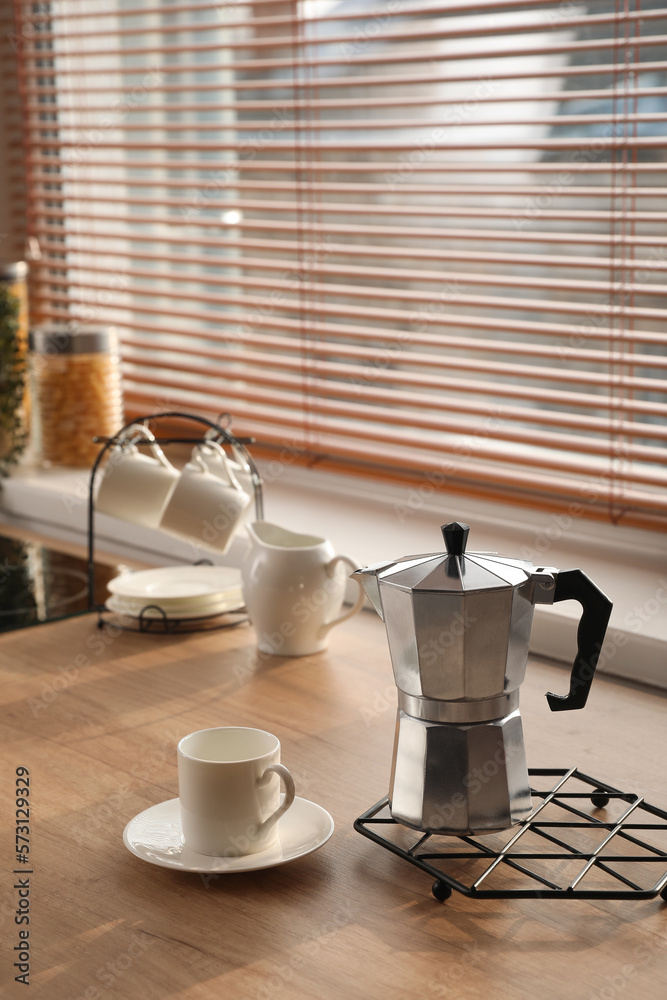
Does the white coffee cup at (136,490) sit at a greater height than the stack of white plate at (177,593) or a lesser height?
greater

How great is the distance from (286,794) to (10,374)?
1.23 m

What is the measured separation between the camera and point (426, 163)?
1534 mm

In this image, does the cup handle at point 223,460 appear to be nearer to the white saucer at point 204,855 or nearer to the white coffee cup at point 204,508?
the white coffee cup at point 204,508

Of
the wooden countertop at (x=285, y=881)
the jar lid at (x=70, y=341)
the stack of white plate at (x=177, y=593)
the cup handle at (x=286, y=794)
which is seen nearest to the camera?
the wooden countertop at (x=285, y=881)

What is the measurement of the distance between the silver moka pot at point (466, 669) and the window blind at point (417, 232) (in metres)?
0.63

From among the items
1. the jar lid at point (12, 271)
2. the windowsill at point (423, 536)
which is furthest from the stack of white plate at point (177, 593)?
the jar lid at point (12, 271)

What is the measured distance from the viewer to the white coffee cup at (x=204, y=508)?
1.15m

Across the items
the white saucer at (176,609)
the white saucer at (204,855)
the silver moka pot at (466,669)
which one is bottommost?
the white saucer at (204,855)

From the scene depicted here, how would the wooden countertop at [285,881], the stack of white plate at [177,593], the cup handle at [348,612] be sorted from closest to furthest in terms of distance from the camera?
the wooden countertop at [285,881], the cup handle at [348,612], the stack of white plate at [177,593]

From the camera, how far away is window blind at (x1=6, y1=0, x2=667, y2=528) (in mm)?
1344

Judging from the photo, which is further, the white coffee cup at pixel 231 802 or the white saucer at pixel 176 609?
the white saucer at pixel 176 609

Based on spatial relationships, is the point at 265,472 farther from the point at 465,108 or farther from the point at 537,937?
the point at 537,937

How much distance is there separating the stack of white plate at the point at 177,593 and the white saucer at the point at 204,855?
435 millimetres

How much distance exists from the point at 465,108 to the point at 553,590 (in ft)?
3.03
